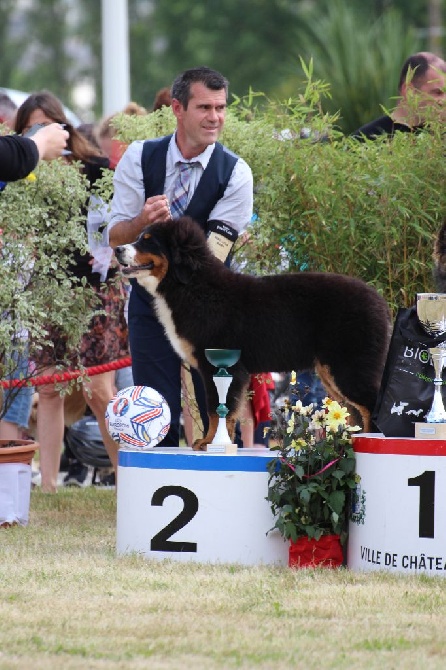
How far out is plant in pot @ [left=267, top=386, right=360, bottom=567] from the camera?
4.89 metres

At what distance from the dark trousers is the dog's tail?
50.9 inches

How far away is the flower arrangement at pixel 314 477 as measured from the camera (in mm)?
4891

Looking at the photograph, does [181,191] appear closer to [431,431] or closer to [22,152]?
[22,152]

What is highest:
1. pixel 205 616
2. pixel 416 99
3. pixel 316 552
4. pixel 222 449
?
pixel 416 99

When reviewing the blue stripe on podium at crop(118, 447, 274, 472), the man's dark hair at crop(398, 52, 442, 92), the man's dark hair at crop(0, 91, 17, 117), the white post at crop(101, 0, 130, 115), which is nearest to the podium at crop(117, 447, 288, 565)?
the blue stripe on podium at crop(118, 447, 274, 472)

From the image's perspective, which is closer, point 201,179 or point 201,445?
point 201,445

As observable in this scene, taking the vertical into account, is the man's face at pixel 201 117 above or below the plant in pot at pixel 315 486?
above

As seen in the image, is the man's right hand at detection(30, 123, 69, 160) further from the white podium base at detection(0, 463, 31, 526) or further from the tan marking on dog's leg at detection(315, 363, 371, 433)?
the white podium base at detection(0, 463, 31, 526)

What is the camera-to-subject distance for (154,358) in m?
5.92

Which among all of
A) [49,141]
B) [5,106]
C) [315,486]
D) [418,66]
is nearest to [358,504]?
[315,486]

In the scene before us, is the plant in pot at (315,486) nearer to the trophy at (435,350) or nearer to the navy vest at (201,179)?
the trophy at (435,350)

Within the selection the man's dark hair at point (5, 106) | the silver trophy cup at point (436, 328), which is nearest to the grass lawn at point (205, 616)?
the silver trophy cup at point (436, 328)

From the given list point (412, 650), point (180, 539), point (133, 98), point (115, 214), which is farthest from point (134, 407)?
point (133, 98)

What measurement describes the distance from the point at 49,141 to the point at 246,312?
1.16 meters
